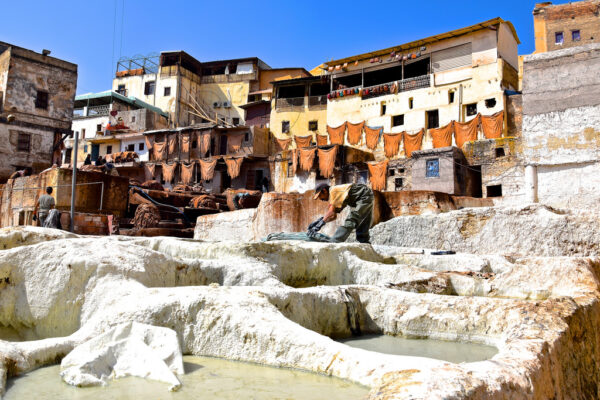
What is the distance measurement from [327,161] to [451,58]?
406 inches

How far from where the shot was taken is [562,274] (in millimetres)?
5020

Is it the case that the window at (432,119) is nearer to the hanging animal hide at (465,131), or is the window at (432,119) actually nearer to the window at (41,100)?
the hanging animal hide at (465,131)

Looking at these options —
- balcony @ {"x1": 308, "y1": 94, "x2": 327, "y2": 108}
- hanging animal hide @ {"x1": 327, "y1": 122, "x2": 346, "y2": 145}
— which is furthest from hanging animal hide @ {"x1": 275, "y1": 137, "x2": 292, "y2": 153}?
hanging animal hide @ {"x1": 327, "y1": 122, "x2": 346, "y2": 145}

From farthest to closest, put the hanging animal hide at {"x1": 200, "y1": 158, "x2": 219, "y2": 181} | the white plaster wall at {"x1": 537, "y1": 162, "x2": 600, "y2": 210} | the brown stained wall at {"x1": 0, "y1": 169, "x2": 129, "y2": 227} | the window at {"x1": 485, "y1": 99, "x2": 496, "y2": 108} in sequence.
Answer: the hanging animal hide at {"x1": 200, "y1": 158, "x2": 219, "y2": 181}
the window at {"x1": 485, "y1": 99, "x2": 496, "y2": 108}
the white plaster wall at {"x1": 537, "y1": 162, "x2": 600, "y2": 210}
the brown stained wall at {"x1": 0, "y1": 169, "x2": 129, "y2": 227}

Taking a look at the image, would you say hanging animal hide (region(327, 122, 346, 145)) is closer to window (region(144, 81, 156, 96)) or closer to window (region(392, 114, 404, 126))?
window (region(392, 114, 404, 126))

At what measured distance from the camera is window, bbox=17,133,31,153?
2678 cm

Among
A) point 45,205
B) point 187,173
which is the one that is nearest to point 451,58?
point 187,173

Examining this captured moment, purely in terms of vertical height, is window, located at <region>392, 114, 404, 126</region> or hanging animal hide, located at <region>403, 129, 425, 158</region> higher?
window, located at <region>392, 114, 404, 126</region>

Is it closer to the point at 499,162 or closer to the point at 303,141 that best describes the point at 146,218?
the point at 499,162

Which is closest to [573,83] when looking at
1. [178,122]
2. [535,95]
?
[535,95]

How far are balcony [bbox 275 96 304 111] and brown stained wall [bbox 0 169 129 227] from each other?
2276 centimetres

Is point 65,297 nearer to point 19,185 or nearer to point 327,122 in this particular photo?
point 19,185

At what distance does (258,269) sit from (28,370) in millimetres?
2566

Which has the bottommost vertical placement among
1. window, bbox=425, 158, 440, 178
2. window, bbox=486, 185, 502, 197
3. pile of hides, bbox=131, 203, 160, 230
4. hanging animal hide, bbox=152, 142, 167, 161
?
pile of hides, bbox=131, 203, 160, 230
